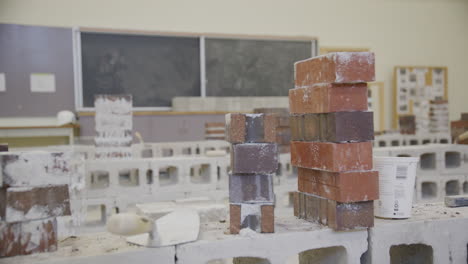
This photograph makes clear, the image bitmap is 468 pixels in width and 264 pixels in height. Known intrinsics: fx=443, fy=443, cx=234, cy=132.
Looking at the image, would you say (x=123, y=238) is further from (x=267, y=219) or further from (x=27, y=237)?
(x=267, y=219)

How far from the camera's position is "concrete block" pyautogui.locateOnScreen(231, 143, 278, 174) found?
7.86ft

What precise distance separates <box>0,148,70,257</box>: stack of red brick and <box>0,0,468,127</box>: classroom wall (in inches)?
321

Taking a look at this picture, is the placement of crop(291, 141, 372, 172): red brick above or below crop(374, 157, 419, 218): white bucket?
above

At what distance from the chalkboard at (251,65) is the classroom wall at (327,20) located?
58cm

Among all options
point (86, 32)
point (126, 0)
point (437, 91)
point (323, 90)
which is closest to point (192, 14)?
point (126, 0)

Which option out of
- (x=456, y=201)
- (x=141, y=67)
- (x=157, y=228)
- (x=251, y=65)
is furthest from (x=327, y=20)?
(x=157, y=228)

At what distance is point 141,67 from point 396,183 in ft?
25.7

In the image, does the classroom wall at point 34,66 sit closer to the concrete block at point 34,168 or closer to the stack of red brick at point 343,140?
the concrete block at point 34,168

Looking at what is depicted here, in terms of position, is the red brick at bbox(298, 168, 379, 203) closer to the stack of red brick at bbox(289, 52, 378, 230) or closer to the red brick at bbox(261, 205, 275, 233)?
the stack of red brick at bbox(289, 52, 378, 230)

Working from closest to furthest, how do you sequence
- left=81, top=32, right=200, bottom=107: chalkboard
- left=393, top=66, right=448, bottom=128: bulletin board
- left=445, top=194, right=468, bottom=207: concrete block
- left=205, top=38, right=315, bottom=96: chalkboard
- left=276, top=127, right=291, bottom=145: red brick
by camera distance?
left=445, top=194, right=468, bottom=207: concrete block < left=276, top=127, right=291, bottom=145: red brick < left=81, top=32, right=200, bottom=107: chalkboard < left=205, top=38, right=315, bottom=96: chalkboard < left=393, top=66, right=448, bottom=128: bulletin board

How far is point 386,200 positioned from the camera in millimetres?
2734

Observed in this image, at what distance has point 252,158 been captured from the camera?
7.88ft

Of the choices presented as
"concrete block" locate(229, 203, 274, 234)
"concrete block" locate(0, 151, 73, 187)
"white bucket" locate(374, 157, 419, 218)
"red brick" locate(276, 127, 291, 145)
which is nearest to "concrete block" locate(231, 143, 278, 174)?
"concrete block" locate(229, 203, 274, 234)

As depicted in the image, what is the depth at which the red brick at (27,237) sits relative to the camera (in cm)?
216
